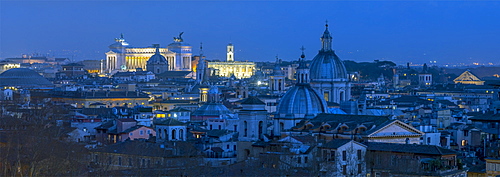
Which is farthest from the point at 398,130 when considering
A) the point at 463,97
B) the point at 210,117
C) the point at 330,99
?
the point at 463,97

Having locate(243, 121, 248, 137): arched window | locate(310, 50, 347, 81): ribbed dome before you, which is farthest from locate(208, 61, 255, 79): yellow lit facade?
locate(243, 121, 248, 137): arched window

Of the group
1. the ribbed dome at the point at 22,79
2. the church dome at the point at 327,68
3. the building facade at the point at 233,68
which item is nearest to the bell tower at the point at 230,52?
the building facade at the point at 233,68

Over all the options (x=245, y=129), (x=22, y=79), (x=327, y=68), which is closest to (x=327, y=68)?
(x=327, y=68)

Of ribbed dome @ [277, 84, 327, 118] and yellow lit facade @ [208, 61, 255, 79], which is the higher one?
yellow lit facade @ [208, 61, 255, 79]

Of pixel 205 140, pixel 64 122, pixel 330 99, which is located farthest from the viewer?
pixel 330 99

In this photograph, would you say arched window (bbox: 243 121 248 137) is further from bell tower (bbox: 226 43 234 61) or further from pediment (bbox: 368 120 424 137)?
bell tower (bbox: 226 43 234 61)

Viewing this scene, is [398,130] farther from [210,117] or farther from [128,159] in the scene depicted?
[210,117]

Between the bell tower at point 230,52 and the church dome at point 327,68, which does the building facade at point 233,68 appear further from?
the church dome at point 327,68
